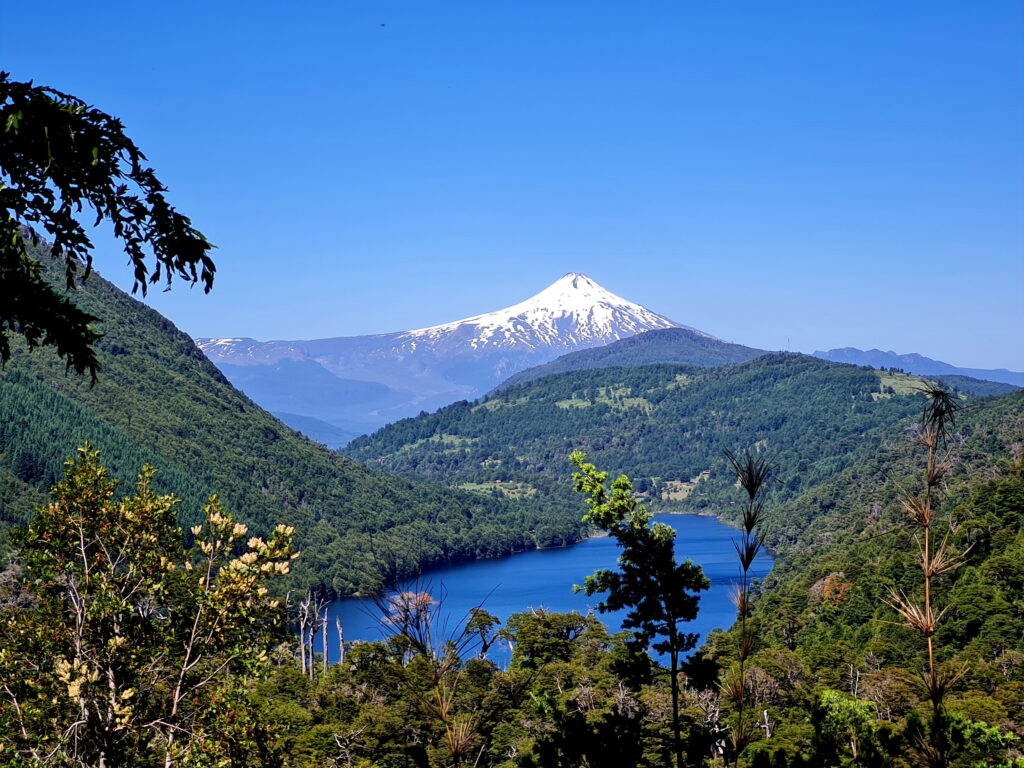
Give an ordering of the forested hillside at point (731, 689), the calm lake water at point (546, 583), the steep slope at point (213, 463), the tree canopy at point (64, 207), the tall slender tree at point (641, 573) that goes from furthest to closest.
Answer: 1. the steep slope at point (213, 463)
2. the calm lake water at point (546, 583)
3. the forested hillside at point (731, 689)
4. the tall slender tree at point (641, 573)
5. the tree canopy at point (64, 207)

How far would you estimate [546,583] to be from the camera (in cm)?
13550

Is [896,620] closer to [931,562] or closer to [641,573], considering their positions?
[641,573]

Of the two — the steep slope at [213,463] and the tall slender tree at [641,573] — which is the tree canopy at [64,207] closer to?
the tall slender tree at [641,573]

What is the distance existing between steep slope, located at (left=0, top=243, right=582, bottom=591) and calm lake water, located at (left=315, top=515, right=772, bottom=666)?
777cm

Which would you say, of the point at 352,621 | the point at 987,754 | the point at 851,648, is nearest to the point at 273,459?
the point at 352,621

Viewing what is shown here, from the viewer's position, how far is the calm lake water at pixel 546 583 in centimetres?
9988

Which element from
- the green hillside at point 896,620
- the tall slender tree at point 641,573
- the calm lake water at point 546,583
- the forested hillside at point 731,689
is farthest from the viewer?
the calm lake water at point 546,583

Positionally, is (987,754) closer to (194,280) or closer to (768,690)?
(768,690)

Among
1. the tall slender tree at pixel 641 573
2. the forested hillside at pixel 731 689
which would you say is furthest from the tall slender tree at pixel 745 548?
the tall slender tree at pixel 641 573

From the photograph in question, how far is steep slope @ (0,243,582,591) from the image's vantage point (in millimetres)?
128125

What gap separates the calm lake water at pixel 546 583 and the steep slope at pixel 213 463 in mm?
7769

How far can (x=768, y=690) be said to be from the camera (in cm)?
4225

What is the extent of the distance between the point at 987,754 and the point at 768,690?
52.6 feet

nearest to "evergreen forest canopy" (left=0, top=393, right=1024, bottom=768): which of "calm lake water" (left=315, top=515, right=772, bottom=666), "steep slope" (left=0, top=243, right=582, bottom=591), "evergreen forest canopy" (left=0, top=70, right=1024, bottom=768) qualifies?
"evergreen forest canopy" (left=0, top=70, right=1024, bottom=768)
